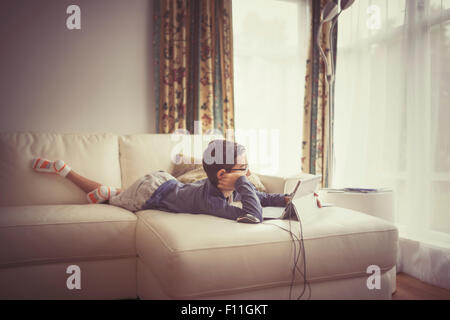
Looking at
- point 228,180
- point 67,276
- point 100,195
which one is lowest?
point 67,276

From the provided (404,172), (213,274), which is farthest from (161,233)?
(404,172)

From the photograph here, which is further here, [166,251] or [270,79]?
[270,79]

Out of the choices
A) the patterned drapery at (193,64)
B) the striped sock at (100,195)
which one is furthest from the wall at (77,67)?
the striped sock at (100,195)

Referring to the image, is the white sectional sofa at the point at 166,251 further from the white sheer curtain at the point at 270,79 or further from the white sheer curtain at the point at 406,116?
the white sheer curtain at the point at 270,79

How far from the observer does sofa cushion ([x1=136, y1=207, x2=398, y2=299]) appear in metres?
1.36

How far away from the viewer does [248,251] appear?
1438 mm

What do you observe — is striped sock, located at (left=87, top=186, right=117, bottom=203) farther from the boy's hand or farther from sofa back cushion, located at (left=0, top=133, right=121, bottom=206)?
the boy's hand

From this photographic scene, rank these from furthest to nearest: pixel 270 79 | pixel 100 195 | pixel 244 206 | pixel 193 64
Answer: pixel 270 79 < pixel 193 64 < pixel 100 195 < pixel 244 206

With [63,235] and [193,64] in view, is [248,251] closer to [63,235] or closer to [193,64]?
[63,235]

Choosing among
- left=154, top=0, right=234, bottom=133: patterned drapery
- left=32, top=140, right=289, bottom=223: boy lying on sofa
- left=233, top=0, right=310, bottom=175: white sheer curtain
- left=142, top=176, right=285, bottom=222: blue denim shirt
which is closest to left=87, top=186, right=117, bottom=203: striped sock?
left=32, top=140, right=289, bottom=223: boy lying on sofa

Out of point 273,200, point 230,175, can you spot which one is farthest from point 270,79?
point 230,175

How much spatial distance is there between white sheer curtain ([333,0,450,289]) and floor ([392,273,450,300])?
69 millimetres

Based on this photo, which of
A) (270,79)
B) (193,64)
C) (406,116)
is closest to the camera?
(406,116)

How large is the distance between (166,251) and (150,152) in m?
1.28
